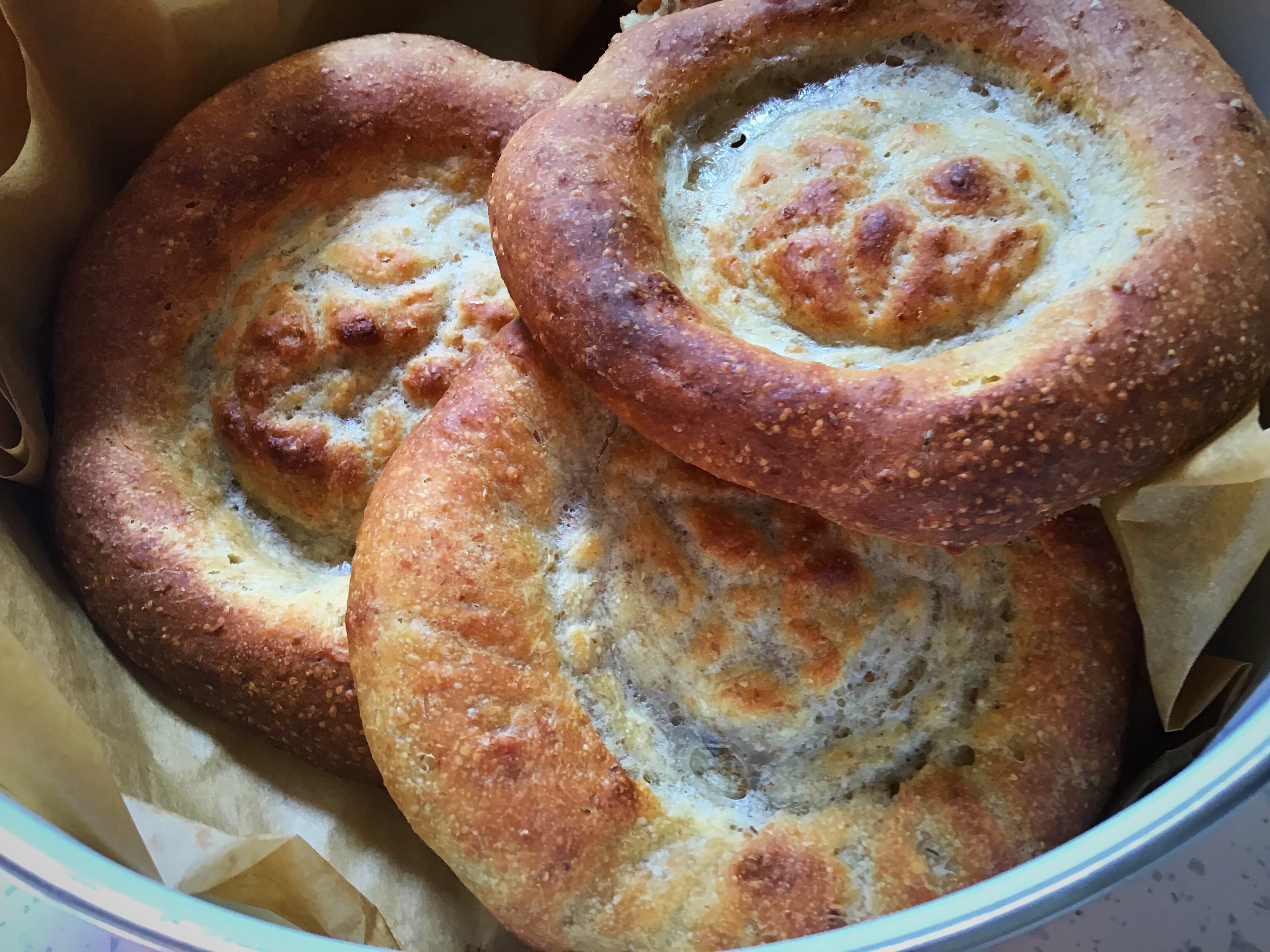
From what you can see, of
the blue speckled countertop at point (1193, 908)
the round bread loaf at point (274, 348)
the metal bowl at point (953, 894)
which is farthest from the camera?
the round bread loaf at point (274, 348)

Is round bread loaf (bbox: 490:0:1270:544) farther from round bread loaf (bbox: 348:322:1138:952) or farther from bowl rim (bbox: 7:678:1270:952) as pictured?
bowl rim (bbox: 7:678:1270:952)

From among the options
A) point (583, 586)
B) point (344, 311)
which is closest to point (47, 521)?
point (344, 311)

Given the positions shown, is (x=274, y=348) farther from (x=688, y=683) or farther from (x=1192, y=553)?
(x=1192, y=553)

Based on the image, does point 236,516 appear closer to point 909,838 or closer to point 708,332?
point 708,332

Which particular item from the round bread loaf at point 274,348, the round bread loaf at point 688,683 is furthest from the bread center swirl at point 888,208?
the round bread loaf at point 274,348

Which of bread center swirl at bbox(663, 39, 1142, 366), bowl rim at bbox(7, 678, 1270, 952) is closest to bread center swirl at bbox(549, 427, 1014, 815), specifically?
bread center swirl at bbox(663, 39, 1142, 366)

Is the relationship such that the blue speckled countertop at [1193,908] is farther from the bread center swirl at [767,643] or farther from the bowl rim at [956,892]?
the bread center swirl at [767,643]
